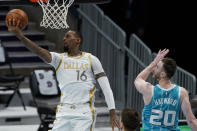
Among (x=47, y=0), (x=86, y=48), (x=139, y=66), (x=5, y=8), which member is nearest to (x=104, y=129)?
(x=139, y=66)

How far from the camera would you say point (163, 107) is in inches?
270

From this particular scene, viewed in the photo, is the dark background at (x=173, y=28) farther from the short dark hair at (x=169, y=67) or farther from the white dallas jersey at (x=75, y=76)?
the short dark hair at (x=169, y=67)

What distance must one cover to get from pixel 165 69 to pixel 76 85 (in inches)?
47.9

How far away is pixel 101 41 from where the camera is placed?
12750 millimetres

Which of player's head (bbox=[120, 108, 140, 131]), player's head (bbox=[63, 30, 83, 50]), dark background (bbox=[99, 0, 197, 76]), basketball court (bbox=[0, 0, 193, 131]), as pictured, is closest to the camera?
player's head (bbox=[120, 108, 140, 131])

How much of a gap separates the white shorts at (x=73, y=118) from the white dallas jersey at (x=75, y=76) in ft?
0.25

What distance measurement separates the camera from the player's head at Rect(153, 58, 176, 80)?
6.84m

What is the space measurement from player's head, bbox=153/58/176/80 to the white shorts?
42.6 inches

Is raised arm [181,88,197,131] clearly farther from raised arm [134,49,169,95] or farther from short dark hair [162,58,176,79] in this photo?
raised arm [134,49,169,95]

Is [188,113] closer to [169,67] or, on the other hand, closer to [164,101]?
[164,101]

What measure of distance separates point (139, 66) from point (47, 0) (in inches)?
142

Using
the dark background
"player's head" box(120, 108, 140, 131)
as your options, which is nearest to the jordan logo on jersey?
"player's head" box(120, 108, 140, 131)

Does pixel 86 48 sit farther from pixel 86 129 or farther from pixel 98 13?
pixel 86 129

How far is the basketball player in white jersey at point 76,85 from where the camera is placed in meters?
7.52
